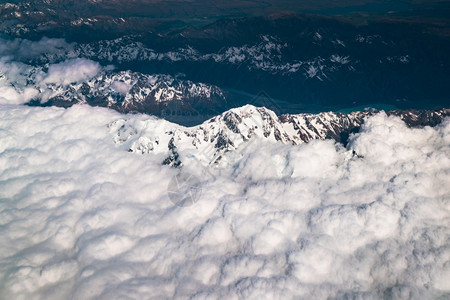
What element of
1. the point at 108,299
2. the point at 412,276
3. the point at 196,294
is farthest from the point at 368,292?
the point at 108,299

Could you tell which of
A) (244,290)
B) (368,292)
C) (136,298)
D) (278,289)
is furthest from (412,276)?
(136,298)

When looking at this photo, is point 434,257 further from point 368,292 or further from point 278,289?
point 278,289

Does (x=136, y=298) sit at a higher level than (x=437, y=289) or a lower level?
lower

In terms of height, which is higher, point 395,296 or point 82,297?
point 395,296

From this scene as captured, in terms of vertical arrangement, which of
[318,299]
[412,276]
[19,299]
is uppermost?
[412,276]

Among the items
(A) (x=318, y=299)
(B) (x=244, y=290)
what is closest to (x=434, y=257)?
(A) (x=318, y=299)

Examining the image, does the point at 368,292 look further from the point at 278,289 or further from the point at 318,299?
the point at 278,289

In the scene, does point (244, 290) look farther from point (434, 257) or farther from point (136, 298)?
point (434, 257)
